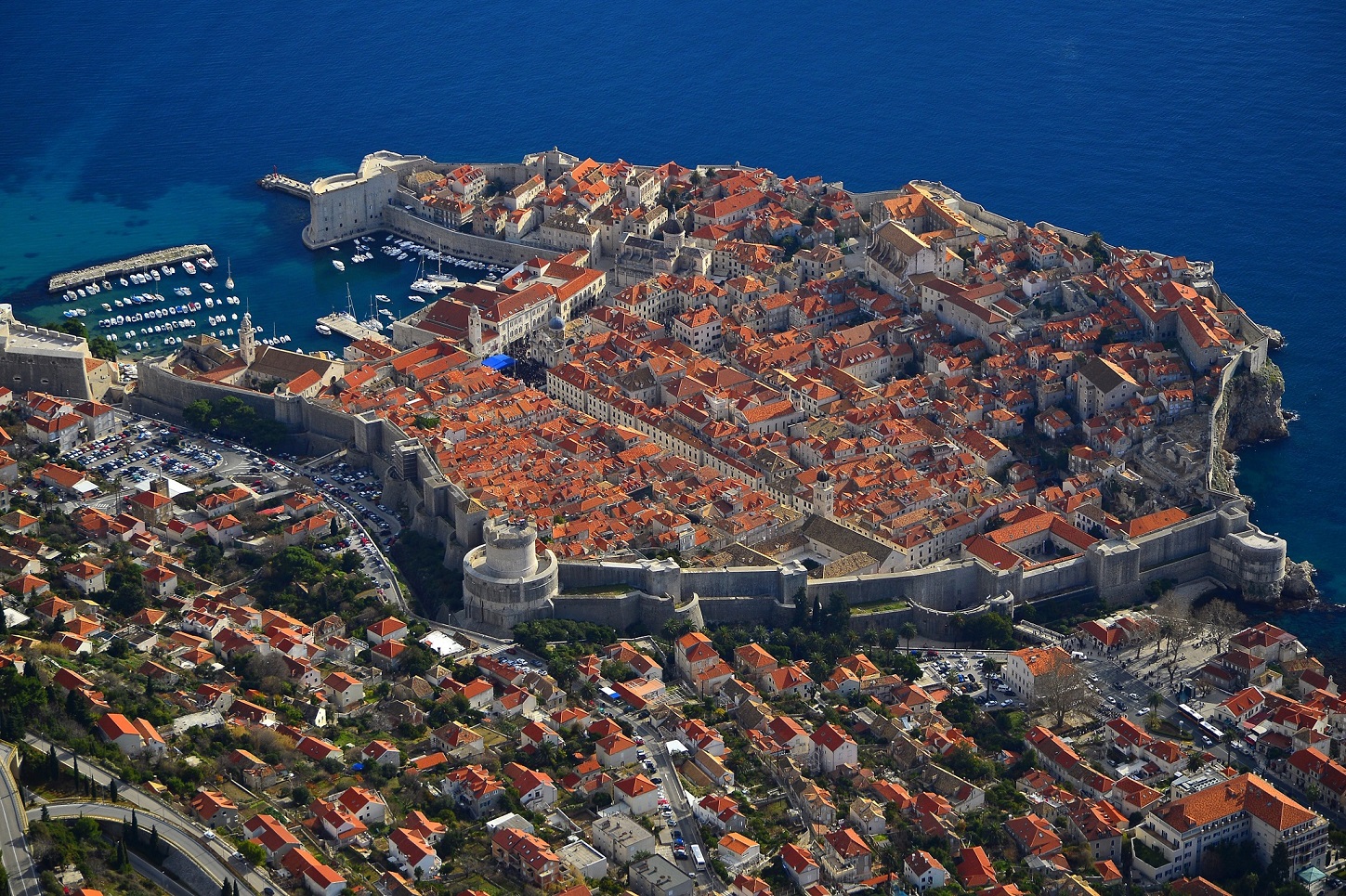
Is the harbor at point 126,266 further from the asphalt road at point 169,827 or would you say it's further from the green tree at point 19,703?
the asphalt road at point 169,827

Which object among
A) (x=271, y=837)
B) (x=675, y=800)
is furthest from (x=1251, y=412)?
(x=271, y=837)

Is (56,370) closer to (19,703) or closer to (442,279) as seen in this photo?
(442,279)

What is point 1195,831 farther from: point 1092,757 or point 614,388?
point 614,388

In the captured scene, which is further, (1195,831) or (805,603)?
(805,603)

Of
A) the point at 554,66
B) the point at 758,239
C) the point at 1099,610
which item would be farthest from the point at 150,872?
the point at 554,66

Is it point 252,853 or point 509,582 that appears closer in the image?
point 252,853
